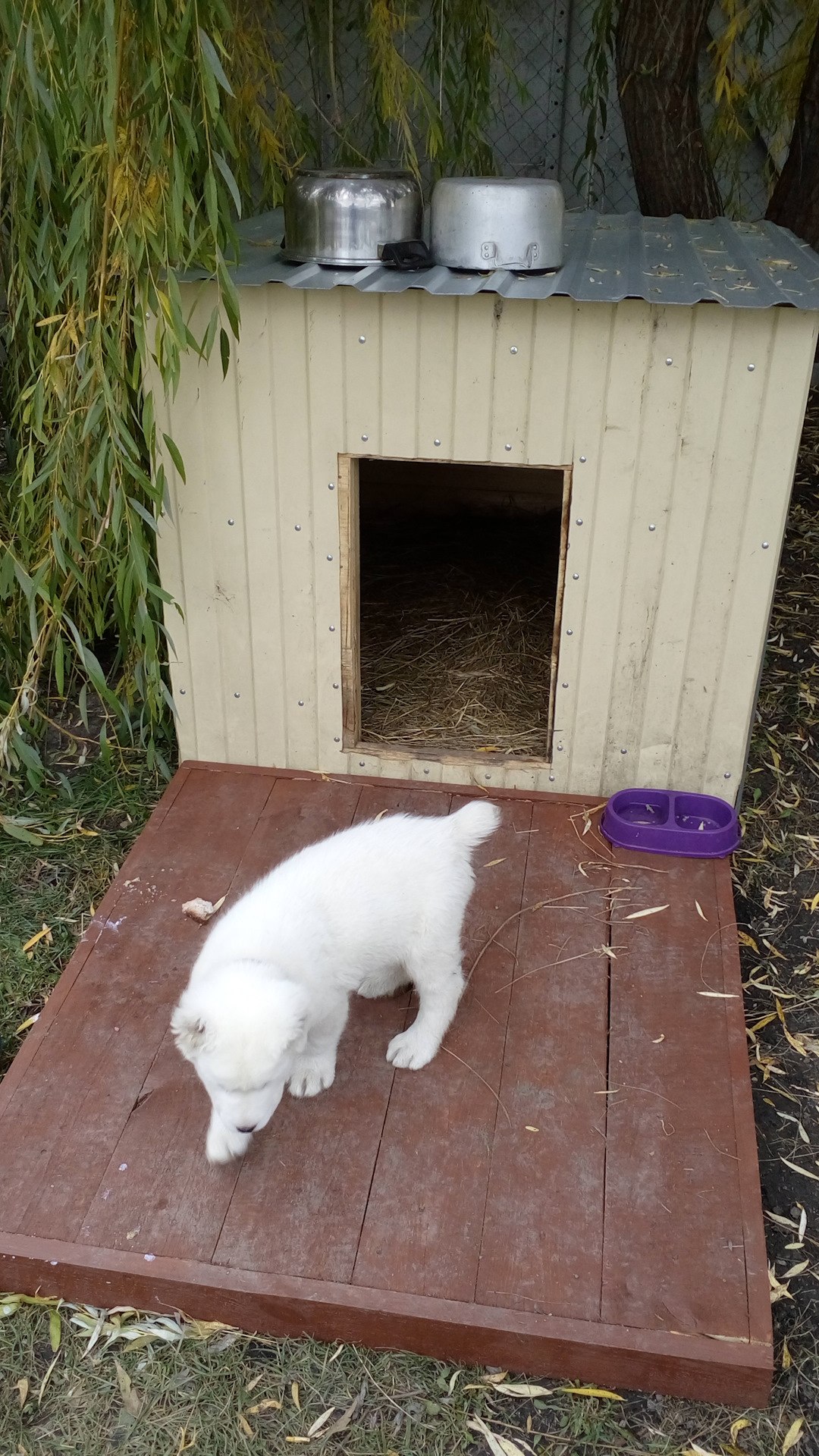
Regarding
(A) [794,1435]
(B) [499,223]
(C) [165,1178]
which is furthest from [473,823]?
(B) [499,223]

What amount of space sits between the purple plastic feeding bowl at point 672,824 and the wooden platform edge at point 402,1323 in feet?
5.16

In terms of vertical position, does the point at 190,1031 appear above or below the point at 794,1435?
above

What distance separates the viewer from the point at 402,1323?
2311 millimetres

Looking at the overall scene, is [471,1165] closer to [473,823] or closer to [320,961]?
[320,961]

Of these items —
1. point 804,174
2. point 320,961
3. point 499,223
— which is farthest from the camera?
point 804,174

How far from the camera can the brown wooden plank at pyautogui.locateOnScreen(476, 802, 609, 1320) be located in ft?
7.79

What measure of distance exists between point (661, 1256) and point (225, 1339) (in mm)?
898

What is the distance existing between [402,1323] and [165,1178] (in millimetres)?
603

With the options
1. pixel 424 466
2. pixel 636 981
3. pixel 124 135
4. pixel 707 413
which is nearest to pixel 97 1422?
pixel 636 981

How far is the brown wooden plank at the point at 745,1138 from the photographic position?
2.32 m

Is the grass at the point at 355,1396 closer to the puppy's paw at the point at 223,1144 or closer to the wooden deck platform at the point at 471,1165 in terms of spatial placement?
the wooden deck platform at the point at 471,1165

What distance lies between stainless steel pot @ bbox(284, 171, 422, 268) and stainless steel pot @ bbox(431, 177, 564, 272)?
0.12 metres

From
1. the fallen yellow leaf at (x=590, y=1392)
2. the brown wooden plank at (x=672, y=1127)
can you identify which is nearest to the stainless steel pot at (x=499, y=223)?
the brown wooden plank at (x=672, y=1127)

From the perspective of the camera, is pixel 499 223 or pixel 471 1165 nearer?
pixel 471 1165
